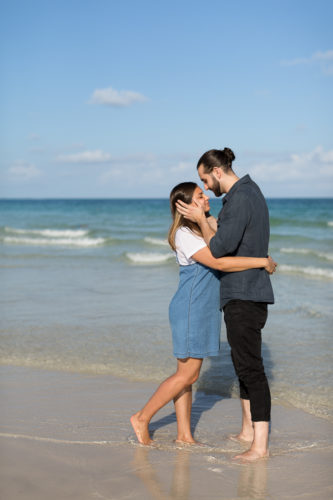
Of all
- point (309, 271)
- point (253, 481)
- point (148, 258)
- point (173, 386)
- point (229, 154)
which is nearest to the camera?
point (253, 481)

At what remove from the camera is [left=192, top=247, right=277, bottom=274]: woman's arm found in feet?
12.1

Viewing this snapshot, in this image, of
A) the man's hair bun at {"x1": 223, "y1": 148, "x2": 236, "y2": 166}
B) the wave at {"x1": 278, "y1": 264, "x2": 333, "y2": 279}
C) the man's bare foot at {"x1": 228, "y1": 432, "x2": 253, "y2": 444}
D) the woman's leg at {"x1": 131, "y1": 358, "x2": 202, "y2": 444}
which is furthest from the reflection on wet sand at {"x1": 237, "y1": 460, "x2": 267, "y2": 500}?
the wave at {"x1": 278, "y1": 264, "x2": 333, "y2": 279}

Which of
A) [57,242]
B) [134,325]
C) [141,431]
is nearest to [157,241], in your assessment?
[57,242]

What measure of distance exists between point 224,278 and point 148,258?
12.9 m

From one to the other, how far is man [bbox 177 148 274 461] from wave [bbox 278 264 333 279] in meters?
9.48

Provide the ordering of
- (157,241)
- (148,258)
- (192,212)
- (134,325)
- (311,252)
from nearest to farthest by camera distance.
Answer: (192,212), (134,325), (148,258), (311,252), (157,241)

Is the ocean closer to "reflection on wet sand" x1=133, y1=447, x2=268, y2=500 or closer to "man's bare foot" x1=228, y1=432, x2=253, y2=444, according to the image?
"man's bare foot" x1=228, y1=432, x2=253, y2=444

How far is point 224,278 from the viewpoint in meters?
3.85

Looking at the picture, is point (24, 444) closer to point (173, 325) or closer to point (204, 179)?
point (173, 325)

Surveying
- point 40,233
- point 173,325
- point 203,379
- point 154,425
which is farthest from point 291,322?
point 40,233

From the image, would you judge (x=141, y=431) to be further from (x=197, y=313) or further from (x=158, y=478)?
(x=197, y=313)

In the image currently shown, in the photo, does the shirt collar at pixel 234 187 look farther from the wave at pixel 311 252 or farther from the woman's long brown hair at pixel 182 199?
the wave at pixel 311 252

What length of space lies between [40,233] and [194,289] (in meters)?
26.4

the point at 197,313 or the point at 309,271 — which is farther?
the point at 309,271
